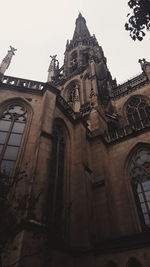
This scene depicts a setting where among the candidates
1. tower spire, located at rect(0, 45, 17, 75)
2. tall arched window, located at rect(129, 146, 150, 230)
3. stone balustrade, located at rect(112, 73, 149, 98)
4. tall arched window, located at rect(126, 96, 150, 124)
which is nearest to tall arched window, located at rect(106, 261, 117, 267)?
tall arched window, located at rect(129, 146, 150, 230)

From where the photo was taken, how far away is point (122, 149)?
12.7 metres

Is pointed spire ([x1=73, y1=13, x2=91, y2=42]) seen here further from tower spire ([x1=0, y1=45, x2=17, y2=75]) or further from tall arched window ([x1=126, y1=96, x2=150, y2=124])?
tower spire ([x1=0, y1=45, x2=17, y2=75])

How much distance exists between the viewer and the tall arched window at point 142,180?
998 centimetres

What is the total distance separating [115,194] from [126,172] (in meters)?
1.40

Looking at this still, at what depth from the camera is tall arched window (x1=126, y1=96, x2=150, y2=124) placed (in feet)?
60.3

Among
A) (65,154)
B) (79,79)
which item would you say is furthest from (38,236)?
(79,79)

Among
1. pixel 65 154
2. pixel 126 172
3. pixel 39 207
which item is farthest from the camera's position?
pixel 126 172

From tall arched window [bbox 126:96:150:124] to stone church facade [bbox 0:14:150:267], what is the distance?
4.64m

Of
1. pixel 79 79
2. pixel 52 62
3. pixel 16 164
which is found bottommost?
pixel 16 164

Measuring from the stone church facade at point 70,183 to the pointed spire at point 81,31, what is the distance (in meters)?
26.5

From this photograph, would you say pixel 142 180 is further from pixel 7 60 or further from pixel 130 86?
pixel 130 86

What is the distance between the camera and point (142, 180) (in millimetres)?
11016

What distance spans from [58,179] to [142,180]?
4127 millimetres

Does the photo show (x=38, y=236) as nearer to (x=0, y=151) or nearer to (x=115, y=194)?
(x=0, y=151)
